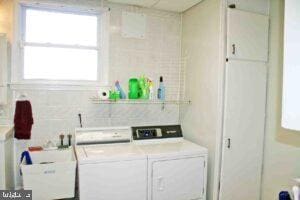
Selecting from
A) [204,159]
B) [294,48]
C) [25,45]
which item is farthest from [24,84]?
[294,48]

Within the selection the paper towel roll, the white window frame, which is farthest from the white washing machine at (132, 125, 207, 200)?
the white window frame

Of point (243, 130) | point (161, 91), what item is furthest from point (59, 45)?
point (243, 130)

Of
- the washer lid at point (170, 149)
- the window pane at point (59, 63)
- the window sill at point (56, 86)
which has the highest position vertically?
the window pane at point (59, 63)

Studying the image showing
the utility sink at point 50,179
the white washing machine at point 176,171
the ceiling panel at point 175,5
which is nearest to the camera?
the utility sink at point 50,179

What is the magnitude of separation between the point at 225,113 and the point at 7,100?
228cm

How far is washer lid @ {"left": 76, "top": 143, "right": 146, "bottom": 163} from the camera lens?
7.06 feet

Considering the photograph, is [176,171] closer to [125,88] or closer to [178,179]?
[178,179]

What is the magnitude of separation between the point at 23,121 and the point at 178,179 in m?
1.69

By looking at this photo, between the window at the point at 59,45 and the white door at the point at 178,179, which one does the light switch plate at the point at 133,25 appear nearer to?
the window at the point at 59,45

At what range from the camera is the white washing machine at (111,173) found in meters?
2.10

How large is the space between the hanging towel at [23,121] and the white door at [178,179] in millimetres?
1354

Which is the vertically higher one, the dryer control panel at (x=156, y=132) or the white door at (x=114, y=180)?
the dryer control panel at (x=156, y=132)

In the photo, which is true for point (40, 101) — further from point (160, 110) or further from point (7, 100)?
point (160, 110)

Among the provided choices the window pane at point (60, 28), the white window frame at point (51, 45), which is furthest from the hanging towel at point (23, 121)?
the window pane at point (60, 28)
